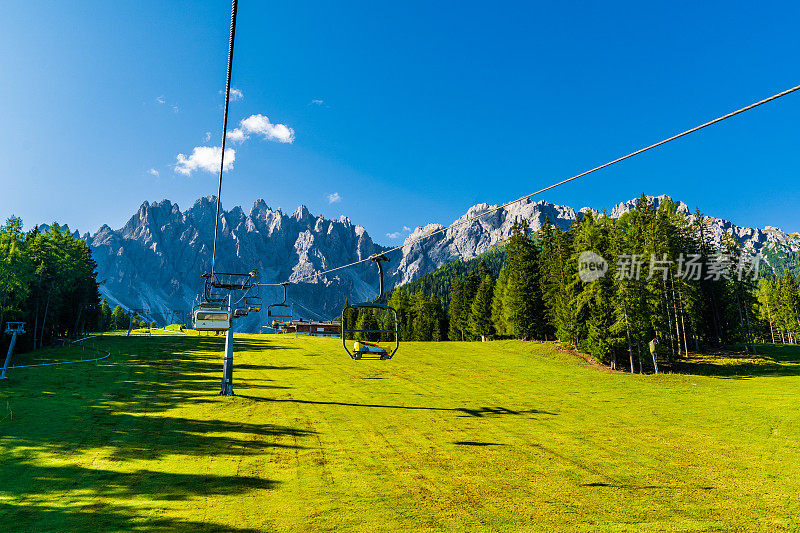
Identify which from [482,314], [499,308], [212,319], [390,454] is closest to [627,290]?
[499,308]

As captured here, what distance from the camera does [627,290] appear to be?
40250mm

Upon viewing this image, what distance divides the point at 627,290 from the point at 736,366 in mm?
18381

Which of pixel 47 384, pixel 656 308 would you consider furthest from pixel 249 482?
pixel 656 308

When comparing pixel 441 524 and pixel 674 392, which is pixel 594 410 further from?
pixel 441 524

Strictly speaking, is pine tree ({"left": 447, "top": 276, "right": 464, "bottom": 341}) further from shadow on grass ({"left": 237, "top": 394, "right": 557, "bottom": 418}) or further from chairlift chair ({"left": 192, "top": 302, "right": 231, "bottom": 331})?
chairlift chair ({"left": 192, "top": 302, "right": 231, "bottom": 331})

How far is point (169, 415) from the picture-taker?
898 inches

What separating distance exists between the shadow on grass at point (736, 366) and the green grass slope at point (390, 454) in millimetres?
6408

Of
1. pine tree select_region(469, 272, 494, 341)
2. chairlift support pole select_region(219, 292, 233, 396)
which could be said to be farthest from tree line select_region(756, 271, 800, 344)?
chairlift support pole select_region(219, 292, 233, 396)

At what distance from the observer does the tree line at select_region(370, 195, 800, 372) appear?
41.3m

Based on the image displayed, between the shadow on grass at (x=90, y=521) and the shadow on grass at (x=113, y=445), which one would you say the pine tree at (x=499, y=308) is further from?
the shadow on grass at (x=90, y=521)

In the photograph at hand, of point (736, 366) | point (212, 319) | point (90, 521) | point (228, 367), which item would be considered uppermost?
point (212, 319)

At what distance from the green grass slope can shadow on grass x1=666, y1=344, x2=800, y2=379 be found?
21.0 feet

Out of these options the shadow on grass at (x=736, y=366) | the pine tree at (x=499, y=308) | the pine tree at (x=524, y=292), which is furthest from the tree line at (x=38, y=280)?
the shadow on grass at (x=736, y=366)

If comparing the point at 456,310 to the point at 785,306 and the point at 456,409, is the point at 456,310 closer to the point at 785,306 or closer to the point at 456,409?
the point at 456,409
